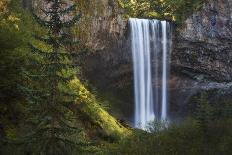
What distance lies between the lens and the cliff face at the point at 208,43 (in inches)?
1829

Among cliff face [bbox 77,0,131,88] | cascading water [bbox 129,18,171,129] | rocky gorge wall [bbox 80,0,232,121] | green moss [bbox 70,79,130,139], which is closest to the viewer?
green moss [bbox 70,79,130,139]

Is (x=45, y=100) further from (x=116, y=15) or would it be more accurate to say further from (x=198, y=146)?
(x=116, y=15)

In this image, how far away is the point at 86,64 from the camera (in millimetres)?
42875

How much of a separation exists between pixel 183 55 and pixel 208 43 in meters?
2.94

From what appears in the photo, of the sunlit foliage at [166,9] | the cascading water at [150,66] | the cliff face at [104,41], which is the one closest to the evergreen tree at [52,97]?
the cliff face at [104,41]

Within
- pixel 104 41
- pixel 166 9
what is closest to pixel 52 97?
pixel 104 41

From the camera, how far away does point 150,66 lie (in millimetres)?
47562

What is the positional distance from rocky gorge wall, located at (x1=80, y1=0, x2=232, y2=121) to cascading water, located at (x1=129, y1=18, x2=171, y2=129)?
2.55ft

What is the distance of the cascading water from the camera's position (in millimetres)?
45969

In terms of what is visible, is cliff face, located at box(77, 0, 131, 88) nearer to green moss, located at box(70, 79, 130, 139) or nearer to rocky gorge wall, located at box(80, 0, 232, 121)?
rocky gorge wall, located at box(80, 0, 232, 121)

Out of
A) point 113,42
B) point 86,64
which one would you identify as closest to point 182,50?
point 113,42

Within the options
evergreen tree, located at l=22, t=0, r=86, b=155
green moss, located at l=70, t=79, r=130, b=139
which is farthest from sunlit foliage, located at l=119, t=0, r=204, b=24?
evergreen tree, located at l=22, t=0, r=86, b=155

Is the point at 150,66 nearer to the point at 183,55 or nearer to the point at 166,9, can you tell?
the point at 183,55

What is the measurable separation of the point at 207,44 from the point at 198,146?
1049 inches
